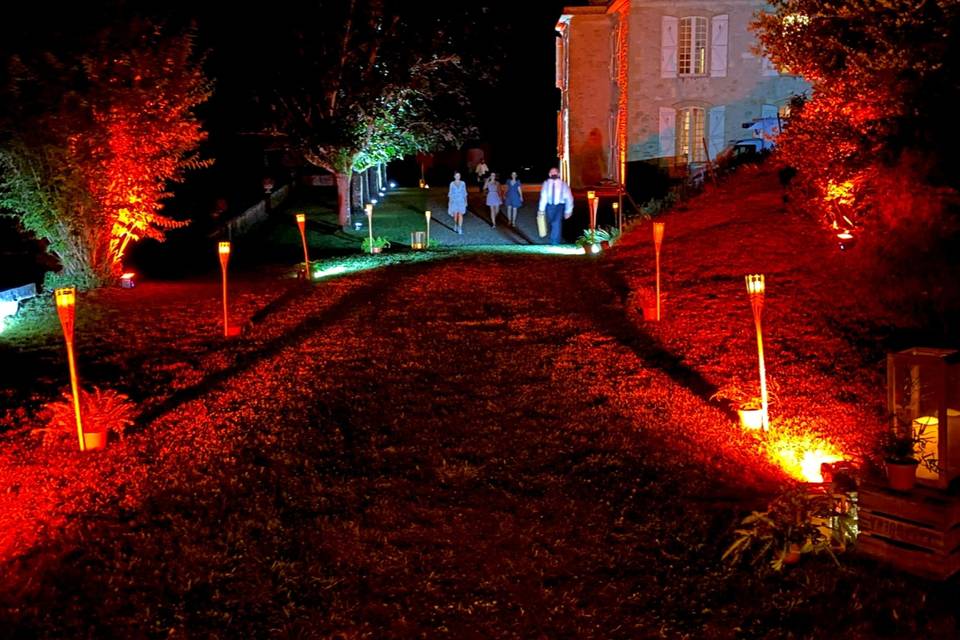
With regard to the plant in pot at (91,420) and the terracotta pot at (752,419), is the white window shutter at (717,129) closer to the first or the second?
the terracotta pot at (752,419)

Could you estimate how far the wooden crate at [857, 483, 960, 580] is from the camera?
187 inches

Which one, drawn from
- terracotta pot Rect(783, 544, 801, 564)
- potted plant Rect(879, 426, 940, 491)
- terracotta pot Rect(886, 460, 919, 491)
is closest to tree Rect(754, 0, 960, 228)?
potted plant Rect(879, 426, 940, 491)

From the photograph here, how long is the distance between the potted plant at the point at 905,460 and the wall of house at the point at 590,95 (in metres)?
27.6

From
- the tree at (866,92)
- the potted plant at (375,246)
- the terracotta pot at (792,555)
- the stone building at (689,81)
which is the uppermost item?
the stone building at (689,81)

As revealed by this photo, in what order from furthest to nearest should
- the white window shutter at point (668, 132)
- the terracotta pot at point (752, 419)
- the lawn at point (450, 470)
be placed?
the white window shutter at point (668, 132) < the terracotta pot at point (752, 419) < the lawn at point (450, 470)

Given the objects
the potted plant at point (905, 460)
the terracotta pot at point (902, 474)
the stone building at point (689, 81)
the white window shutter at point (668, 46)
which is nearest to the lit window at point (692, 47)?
the stone building at point (689, 81)

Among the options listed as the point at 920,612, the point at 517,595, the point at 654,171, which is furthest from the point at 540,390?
the point at 654,171

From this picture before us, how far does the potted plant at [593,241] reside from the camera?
56.5 feet

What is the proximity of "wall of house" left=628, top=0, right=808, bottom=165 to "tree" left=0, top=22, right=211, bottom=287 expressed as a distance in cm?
1591

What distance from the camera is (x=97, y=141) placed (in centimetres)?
1387

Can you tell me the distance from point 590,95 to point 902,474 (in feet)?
96.0

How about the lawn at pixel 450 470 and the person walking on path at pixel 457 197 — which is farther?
the person walking on path at pixel 457 197

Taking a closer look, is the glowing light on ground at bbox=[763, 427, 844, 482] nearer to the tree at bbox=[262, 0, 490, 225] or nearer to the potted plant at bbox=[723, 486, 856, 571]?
the potted plant at bbox=[723, 486, 856, 571]

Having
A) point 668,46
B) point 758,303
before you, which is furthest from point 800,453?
point 668,46
